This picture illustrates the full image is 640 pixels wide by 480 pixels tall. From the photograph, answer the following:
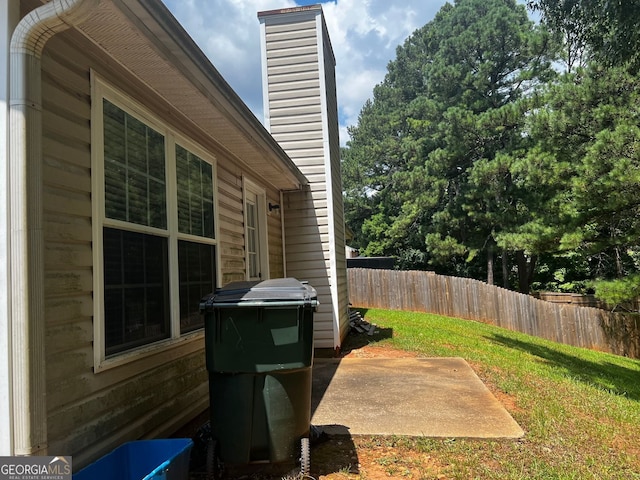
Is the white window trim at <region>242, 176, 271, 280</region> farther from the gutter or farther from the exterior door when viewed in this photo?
the gutter

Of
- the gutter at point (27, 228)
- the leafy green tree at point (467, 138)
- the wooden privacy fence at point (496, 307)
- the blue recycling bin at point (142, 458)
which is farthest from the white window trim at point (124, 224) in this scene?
the leafy green tree at point (467, 138)

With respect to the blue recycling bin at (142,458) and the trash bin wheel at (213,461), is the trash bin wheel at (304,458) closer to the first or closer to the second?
the trash bin wheel at (213,461)

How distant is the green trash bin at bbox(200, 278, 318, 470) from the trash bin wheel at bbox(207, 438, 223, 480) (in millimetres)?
26

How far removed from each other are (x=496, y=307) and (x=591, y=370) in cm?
607

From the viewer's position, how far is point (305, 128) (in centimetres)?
812

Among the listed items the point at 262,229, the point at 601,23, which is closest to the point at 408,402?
the point at 262,229

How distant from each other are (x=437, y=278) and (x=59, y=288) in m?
14.8

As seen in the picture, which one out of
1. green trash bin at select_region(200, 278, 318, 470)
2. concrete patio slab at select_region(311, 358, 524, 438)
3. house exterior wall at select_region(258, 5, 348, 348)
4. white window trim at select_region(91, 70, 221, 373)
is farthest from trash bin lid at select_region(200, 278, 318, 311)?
house exterior wall at select_region(258, 5, 348, 348)

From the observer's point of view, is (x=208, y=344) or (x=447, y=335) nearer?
(x=208, y=344)

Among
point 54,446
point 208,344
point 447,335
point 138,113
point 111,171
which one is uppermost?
point 138,113

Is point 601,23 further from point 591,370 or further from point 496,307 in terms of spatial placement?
point 496,307

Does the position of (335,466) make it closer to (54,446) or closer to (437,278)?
(54,446)

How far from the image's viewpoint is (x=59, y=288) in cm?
241

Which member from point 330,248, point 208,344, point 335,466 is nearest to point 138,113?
point 208,344
